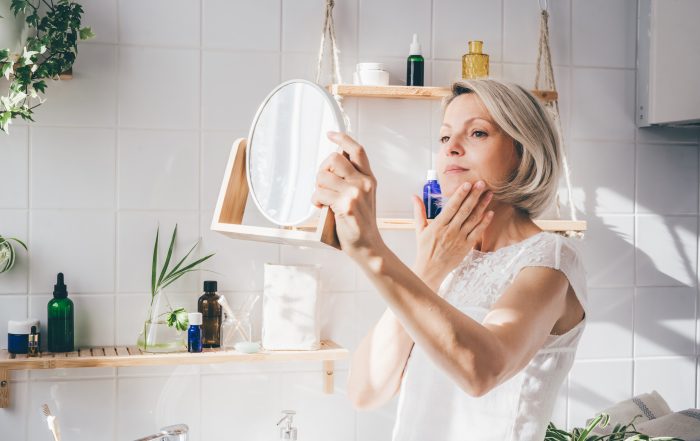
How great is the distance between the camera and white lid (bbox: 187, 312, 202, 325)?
1724mm

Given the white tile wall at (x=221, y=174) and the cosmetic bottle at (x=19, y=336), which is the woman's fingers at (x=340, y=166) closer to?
the white tile wall at (x=221, y=174)

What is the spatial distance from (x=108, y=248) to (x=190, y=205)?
0.71 ft

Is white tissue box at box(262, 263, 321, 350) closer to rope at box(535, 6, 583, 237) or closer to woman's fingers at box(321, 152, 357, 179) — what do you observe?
rope at box(535, 6, 583, 237)

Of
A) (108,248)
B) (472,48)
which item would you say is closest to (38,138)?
(108,248)

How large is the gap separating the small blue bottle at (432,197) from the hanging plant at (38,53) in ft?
2.78

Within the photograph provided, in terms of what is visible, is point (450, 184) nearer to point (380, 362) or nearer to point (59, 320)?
point (380, 362)

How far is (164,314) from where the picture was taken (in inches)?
70.2

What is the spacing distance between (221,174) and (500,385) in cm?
92

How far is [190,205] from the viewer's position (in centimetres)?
184

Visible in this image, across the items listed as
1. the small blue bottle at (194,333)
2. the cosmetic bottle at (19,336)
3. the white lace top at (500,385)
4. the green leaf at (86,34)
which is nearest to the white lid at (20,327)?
the cosmetic bottle at (19,336)

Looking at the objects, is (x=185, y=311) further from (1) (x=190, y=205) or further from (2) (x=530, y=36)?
(2) (x=530, y=36)

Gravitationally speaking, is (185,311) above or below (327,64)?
below

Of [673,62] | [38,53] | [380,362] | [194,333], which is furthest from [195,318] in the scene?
[673,62]

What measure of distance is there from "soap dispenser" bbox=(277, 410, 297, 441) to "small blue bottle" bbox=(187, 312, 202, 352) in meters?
0.25
